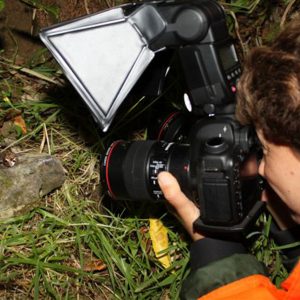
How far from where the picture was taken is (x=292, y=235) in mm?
1748

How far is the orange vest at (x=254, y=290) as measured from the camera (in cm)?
139

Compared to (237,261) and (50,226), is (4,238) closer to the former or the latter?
(50,226)

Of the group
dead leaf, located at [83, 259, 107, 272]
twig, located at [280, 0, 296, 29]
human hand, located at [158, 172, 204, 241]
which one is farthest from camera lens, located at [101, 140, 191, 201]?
twig, located at [280, 0, 296, 29]

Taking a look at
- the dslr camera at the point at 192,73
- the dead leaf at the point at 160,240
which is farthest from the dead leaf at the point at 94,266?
the dslr camera at the point at 192,73

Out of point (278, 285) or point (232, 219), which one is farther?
point (278, 285)

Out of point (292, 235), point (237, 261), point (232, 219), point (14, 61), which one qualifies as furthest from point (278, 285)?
point (14, 61)

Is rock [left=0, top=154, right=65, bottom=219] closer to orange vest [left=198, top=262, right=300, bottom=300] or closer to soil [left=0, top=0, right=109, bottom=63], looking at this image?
soil [left=0, top=0, right=109, bottom=63]

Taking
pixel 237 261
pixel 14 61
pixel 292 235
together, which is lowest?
pixel 292 235

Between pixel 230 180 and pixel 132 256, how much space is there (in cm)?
57

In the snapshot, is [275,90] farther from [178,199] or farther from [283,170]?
[178,199]

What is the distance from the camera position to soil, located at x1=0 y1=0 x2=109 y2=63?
1.93 m

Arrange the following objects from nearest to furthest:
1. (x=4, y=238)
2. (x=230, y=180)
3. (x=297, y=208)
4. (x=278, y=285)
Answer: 1. (x=230, y=180)
2. (x=297, y=208)
3. (x=4, y=238)
4. (x=278, y=285)

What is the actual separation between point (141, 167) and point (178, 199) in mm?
137

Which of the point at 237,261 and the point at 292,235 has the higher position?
the point at 237,261
